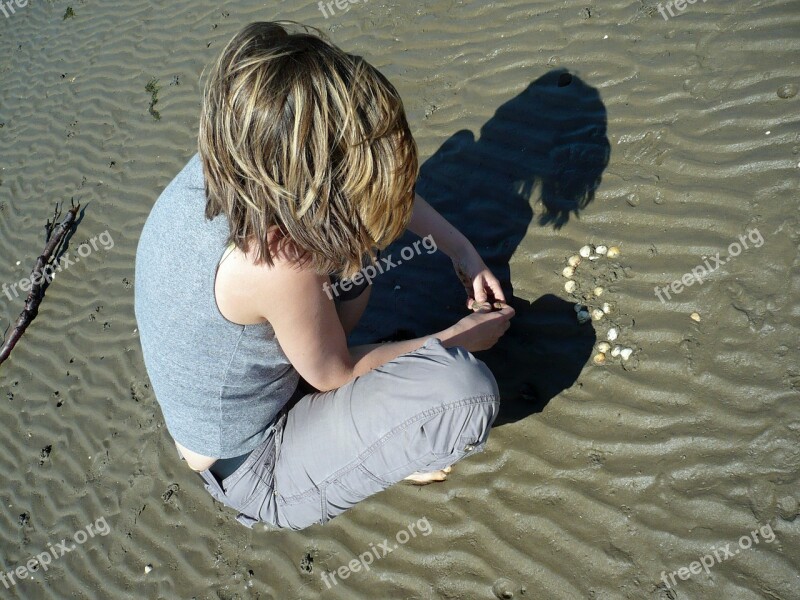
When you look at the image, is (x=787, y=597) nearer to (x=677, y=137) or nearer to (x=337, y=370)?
(x=337, y=370)

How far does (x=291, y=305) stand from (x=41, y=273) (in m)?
4.30

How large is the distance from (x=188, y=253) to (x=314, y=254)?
1.50ft

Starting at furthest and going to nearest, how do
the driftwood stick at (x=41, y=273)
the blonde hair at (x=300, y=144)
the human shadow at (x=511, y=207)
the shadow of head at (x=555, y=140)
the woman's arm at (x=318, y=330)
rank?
1. the driftwood stick at (x=41, y=273)
2. the shadow of head at (x=555, y=140)
3. the human shadow at (x=511, y=207)
4. the woman's arm at (x=318, y=330)
5. the blonde hair at (x=300, y=144)

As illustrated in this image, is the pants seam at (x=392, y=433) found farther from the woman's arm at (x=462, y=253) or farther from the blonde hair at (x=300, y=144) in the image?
the woman's arm at (x=462, y=253)

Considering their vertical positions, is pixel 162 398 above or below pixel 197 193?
below

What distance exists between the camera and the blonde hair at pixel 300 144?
5.98 feet

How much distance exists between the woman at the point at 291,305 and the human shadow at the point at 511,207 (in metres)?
0.41

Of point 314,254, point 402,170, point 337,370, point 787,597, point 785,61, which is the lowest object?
point 787,597

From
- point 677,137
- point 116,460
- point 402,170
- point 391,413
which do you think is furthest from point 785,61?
point 116,460

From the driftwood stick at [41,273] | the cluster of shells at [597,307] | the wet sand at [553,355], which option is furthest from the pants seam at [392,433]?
the driftwood stick at [41,273]

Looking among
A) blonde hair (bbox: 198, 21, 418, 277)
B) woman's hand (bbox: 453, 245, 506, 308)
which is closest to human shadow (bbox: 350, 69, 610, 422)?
woman's hand (bbox: 453, 245, 506, 308)

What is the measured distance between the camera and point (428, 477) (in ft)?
10.1

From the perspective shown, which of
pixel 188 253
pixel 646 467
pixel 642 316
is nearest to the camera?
pixel 188 253

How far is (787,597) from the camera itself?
91.8 inches
